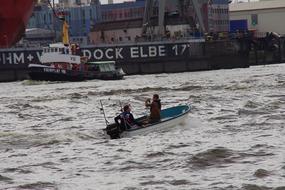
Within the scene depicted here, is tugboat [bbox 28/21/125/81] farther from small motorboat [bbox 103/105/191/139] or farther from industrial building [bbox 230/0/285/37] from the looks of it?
industrial building [bbox 230/0/285/37]

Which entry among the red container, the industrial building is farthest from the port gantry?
the industrial building

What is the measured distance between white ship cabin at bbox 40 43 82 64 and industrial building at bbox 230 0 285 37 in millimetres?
54513

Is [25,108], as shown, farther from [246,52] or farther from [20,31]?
[246,52]

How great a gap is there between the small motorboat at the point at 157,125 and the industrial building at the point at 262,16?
3476 inches

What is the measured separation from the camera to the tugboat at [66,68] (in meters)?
63.8

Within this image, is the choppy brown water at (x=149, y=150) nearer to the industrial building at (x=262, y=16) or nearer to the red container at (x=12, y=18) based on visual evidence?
the red container at (x=12, y=18)

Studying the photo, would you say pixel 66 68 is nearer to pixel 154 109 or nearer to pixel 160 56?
pixel 160 56

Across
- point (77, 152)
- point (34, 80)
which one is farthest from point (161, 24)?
point (77, 152)

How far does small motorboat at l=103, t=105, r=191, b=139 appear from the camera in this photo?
2414 centimetres

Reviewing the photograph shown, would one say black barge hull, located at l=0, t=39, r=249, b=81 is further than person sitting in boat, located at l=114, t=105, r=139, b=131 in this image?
Yes

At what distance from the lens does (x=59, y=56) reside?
2562 inches

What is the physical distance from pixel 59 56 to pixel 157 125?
41.1 m

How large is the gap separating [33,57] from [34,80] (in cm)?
1173

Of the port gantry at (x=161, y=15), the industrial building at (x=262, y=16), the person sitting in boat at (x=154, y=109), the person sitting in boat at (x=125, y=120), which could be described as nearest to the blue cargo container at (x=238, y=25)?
the industrial building at (x=262, y=16)
